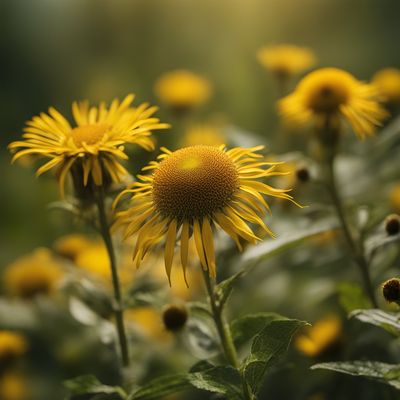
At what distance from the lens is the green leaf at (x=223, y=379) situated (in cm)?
113

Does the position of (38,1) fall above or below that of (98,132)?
above

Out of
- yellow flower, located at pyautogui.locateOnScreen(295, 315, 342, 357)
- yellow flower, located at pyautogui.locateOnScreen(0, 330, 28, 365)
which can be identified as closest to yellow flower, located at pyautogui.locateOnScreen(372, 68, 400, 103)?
yellow flower, located at pyautogui.locateOnScreen(295, 315, 342, 357)

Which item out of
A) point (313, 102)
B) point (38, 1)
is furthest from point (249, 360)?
point (38, 1)

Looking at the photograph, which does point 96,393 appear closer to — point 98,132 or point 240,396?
point 240,396

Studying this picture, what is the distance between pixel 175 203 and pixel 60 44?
149 inches

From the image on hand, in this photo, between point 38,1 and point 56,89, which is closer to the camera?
point 56,89

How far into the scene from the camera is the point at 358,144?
2.39 metres

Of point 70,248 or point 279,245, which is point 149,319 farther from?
point 279,245

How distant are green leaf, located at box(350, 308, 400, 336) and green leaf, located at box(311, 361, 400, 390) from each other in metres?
0.07

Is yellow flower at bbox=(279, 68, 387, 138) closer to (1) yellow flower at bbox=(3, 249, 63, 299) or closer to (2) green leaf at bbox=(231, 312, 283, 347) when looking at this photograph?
(2) green leaf at bbox=(231, 312, 283, 347)

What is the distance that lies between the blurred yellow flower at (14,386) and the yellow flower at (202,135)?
1144 mm

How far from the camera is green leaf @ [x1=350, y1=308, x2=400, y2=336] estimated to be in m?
1.16

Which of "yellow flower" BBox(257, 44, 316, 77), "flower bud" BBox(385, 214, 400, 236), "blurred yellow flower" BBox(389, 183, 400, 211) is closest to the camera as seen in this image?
"flower bud" BBox(385, 214, 400, 236)

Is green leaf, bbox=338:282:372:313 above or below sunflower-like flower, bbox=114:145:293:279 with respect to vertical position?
below
